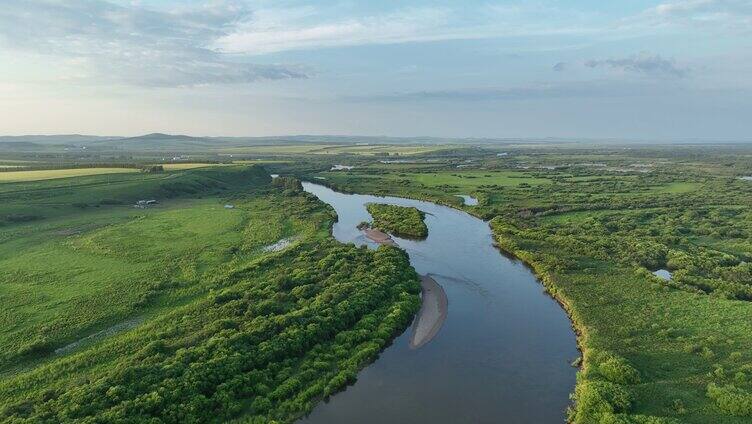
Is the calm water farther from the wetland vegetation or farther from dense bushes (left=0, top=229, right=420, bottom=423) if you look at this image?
dense bushes (left=0, top=229, right=420, bottom=423)

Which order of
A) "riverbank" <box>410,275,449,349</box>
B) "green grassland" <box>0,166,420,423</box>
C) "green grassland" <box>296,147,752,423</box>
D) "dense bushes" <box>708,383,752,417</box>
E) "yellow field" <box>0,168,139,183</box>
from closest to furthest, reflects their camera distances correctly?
"dense bushes" <box>708,383,752,417</box>, "green grassland" <box>0,166,420,423</box>, "green grassland" <box>296,147,752,423</box>, "riverbank" <box>410,275,449,349</box>, "yellow field" <box>0,168,139,183</box>

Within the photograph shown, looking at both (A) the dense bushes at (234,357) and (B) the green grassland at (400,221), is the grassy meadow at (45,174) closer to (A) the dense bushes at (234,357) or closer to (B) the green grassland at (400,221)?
(B) the green grassland at (400,221)

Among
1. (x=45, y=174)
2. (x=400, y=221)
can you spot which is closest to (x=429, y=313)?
(x=400, y=221)

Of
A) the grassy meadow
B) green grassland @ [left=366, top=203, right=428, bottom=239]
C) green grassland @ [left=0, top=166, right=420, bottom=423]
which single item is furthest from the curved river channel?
the grassy meadow

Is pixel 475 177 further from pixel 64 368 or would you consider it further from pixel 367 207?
pixel 64 368

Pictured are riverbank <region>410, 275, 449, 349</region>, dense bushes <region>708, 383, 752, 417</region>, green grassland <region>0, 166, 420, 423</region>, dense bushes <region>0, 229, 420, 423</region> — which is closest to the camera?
dense bushes <region>708, 383, 752, 417</region>

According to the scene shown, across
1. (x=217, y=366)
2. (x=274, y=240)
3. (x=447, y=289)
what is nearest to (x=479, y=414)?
(x=217, y=366)

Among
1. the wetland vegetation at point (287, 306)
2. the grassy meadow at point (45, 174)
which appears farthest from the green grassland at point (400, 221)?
the grassy meadow at point (45, 174)

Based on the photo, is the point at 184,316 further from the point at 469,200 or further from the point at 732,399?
the point at 469,200
